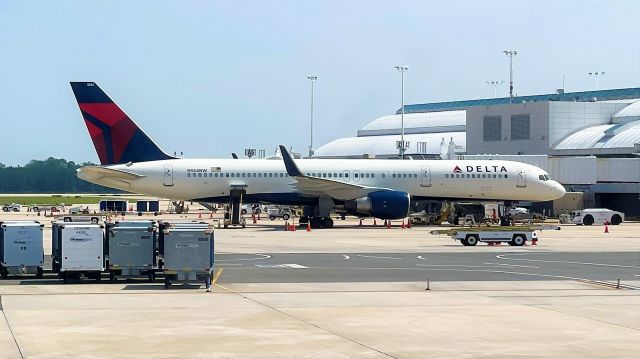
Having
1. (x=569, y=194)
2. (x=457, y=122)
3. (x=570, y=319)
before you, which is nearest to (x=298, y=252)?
(x=570, y=319)

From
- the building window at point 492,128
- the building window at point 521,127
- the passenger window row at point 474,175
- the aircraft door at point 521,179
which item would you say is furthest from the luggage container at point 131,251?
the building window at point 492,128

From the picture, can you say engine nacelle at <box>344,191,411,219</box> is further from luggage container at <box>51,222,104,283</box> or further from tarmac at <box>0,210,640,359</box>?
luggage container at <box>51,222,104,283</box>

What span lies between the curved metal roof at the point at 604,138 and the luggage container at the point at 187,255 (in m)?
77.6

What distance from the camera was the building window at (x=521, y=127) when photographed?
108 metres

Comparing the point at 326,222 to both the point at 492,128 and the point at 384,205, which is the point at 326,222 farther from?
the point at 492,128

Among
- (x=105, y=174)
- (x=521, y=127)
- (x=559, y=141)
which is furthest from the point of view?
(x=521, y=127)

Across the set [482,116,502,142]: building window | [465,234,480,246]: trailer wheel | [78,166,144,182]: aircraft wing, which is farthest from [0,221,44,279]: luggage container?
[482,116,502,142]: building window

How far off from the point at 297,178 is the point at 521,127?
46021 millimetres

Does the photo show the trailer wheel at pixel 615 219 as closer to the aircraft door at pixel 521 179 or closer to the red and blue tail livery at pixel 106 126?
the aircraft door at pixel 521 179

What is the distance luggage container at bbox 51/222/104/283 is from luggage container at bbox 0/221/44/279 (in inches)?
41.3

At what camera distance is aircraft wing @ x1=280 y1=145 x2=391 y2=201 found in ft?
219

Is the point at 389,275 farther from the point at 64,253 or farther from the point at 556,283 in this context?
the point at 64,253

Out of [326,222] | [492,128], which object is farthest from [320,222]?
[492,128]

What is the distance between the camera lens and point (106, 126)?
2650 inches
